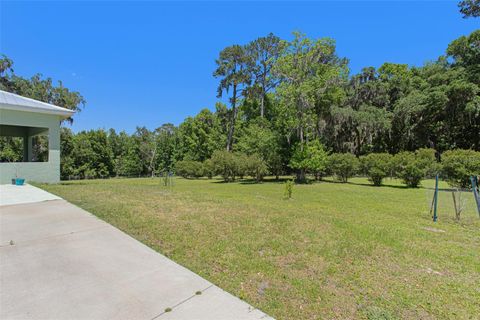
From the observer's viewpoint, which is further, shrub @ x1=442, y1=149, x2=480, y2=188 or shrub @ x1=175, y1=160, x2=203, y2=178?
shrub @ x1=175, y1=160, x2=203, y2=178

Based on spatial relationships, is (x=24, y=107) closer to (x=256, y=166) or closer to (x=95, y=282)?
(x=95, y=282)

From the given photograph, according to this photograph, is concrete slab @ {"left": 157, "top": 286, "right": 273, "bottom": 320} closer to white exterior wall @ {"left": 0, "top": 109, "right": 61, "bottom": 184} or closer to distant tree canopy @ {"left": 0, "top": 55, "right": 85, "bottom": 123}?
white exterior wall @ {"left": 0, "top": 109, "right": 61, "bottom": 184}

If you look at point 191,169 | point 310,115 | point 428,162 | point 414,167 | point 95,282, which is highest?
point 310,115

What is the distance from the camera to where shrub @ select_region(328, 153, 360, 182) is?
20.4 m

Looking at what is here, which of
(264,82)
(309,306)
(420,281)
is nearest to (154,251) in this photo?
(309,306)

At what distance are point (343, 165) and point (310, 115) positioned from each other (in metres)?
5.16

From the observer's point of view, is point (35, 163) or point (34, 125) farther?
point (35, 163)

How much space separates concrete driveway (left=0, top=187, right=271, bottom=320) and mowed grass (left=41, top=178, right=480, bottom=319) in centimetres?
28

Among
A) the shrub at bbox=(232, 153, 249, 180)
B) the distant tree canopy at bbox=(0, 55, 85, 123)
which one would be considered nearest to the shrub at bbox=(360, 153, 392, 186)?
the shrub at bbox=(232, 153, 249, 180)

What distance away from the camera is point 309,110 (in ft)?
70.6

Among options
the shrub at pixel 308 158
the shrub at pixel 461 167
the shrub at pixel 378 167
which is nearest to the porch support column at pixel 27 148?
the shrub at pixel 308 158

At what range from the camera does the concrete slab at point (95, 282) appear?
2217 millimetres

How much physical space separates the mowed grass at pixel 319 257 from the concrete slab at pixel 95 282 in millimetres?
309

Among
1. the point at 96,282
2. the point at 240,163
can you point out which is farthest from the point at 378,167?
the point at 96,282
